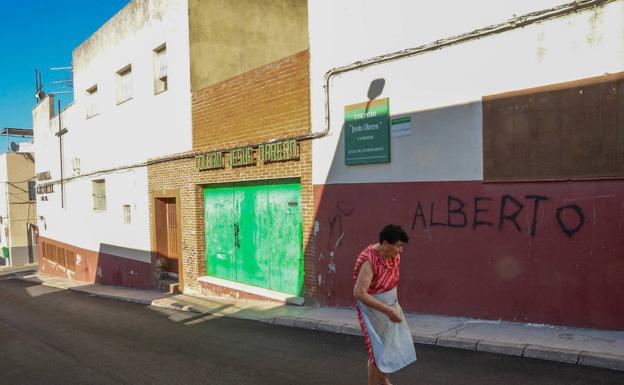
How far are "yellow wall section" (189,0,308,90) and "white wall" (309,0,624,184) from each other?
461cm

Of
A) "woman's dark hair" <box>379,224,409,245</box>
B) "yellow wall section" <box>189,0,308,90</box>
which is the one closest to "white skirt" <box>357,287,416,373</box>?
"woman's dark hair" <box>379,224,409,245</box>

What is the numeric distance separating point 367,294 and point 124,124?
14.7m

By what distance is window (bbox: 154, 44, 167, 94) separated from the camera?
48.8ft

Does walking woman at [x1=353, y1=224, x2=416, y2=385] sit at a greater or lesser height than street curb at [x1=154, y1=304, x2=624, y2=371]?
greater

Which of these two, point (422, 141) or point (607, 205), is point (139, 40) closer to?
point (422, 141)

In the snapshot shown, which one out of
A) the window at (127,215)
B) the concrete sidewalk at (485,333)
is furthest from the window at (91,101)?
the concrete sidewalk at (485,333)

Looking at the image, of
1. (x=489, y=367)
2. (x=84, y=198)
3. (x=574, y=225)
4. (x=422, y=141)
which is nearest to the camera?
(x=489, y=367)

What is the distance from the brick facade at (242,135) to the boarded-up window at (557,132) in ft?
12.4

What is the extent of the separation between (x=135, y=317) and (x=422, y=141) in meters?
7.15

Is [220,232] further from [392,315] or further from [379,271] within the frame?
[392,315]

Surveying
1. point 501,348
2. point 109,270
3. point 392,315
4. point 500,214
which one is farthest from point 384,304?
point 109,270

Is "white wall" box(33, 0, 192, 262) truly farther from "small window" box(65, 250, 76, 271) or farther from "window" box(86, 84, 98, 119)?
"small window" box(65, 250, 76, 271)

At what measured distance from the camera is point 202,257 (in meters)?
13.1

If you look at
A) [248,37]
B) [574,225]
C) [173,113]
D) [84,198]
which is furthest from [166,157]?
[574,225]
